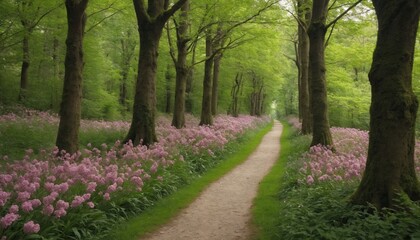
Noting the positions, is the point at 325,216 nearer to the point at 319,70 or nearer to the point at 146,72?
the point at 319,70

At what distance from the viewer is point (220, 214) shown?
27.2 feet

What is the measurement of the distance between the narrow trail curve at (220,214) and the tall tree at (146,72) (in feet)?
11.9

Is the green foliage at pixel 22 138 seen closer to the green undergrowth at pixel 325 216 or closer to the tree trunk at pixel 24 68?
the green undergrowth at pixel 325 216

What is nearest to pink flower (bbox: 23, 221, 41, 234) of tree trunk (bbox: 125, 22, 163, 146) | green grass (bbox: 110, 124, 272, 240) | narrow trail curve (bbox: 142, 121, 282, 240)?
green grass (bbox: 110, 124, 272, 240)

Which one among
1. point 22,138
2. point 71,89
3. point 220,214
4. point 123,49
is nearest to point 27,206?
point 220,214

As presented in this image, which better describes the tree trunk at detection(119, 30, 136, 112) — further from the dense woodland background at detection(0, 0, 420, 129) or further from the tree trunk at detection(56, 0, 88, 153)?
the tree trunk at detection(56, 0, 88, 153)

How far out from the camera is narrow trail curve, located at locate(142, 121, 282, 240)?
697 centimetres

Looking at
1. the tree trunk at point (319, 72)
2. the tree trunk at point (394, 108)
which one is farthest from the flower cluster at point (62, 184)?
the tree trunk at point (319, 72)

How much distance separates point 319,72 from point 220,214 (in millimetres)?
8634

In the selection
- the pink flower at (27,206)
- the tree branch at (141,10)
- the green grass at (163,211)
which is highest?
the tree branch at (141,10)

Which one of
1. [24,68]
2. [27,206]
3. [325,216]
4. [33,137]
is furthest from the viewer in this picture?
[24,68]

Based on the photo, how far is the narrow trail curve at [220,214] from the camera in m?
6.97

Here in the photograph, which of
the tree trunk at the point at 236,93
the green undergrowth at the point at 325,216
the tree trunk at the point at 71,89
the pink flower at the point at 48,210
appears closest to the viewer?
the green undergrowth at the point at 325,216

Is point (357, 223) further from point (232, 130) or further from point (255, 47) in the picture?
point (255, 47)
